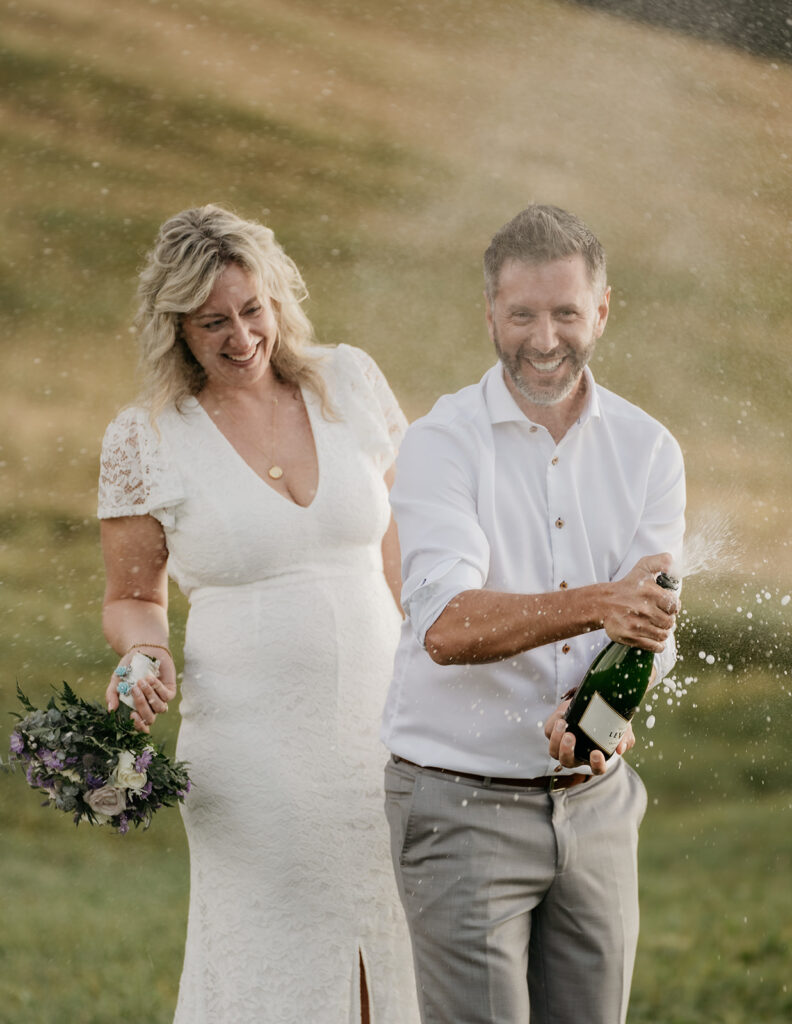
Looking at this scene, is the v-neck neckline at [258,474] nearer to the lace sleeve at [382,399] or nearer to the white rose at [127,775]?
the lace sleeve at [382,399]

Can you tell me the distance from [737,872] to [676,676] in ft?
4.22

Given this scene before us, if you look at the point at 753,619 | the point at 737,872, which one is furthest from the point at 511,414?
the point at 753,619

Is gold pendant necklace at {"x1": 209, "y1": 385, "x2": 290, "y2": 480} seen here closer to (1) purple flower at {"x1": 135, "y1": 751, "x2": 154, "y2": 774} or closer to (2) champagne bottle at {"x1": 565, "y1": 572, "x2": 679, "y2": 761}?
(1) purple flower at {"x1": 135, "y1": 751, "x2": 154, "y2": 774}

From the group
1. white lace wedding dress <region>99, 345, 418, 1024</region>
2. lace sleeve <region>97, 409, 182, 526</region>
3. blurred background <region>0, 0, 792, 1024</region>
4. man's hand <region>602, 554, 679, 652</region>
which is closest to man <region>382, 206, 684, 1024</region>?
man's hand <region>602, 554, 679, 652</region>

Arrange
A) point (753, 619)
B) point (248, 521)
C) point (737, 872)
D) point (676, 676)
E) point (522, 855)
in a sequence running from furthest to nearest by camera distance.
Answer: point (753, 619) → point (676, 676) → point (737, 872) → point (248, 521) → point (522, 855)

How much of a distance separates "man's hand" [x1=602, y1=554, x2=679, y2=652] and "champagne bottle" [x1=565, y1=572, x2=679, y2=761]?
7 centimetres

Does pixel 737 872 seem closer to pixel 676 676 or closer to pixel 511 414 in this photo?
pixel 676 676

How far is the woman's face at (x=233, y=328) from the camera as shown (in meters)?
2.97

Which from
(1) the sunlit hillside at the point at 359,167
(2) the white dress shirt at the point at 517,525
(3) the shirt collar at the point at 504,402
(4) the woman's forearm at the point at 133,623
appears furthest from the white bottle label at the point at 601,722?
(1) the sunlit hillside at the point at 359,167

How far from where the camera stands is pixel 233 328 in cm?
297

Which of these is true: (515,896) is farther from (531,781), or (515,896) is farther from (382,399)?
(382,399)

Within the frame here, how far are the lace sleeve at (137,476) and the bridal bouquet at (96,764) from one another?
0.43 m

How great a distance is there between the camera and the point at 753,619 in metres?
8.36

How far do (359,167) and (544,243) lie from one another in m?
5.15
